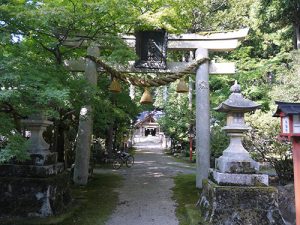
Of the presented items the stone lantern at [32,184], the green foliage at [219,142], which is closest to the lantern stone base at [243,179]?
the stone lantern at [32,184]

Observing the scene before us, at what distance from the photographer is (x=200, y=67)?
32.8 ft

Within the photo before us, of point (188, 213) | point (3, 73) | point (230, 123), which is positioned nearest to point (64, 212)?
point (188, 213)

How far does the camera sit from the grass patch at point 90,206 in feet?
20.1

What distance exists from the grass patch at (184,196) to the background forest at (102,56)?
219 cm

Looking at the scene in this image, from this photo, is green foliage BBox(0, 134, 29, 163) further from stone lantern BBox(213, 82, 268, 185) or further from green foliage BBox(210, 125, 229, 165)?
green foliage BBox(210, 125, 229, 165)

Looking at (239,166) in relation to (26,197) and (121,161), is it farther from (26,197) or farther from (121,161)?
(121,161)

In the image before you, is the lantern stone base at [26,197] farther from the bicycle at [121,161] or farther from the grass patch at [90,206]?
the bicycle at [121,161]

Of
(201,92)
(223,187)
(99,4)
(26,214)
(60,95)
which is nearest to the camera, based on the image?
(60,95)

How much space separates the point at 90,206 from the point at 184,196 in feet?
8.85

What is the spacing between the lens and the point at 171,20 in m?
8.98

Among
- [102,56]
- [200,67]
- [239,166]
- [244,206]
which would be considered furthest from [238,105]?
[102,56]

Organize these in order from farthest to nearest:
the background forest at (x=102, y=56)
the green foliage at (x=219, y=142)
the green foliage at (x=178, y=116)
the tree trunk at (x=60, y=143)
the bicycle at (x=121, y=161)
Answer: the green foliage at (x=178, y=116) < the bicycle at (x=121, y=161) < the green foliage at (x=219, y=142) < the tree trunk at (x=60, y=143) < the background forest at (x=102, y=56)

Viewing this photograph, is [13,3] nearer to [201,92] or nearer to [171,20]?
[171,20]

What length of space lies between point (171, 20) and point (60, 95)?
16.6 ft
